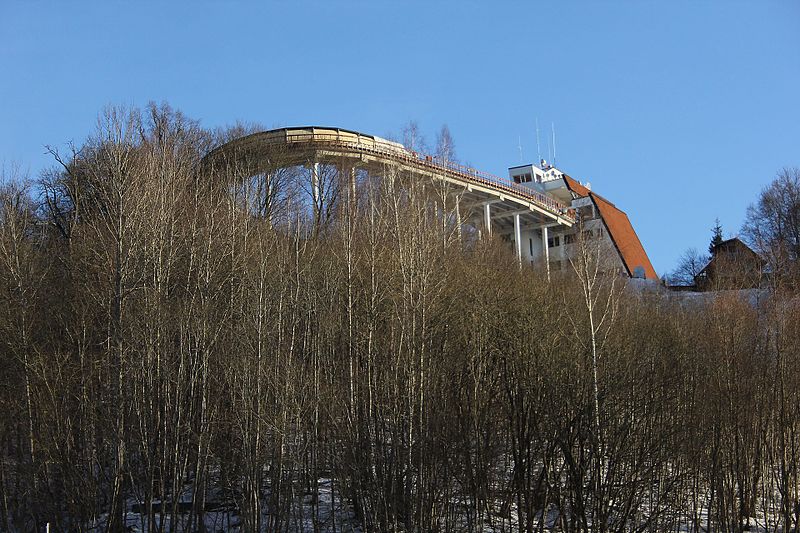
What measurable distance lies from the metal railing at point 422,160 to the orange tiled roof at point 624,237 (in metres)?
6.66

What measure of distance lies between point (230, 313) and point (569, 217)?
133ft

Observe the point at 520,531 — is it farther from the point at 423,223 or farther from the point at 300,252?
the point at 300,252

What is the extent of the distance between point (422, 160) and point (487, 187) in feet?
74.0

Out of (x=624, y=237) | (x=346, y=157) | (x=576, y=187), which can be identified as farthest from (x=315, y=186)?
(x=624, y=237)

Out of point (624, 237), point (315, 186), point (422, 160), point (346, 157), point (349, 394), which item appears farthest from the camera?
point (624, 237)

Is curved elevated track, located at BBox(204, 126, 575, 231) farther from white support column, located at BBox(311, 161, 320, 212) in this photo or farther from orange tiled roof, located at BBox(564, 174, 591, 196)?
orange tiled roof, located at BBox(564, 174, 591, 196)

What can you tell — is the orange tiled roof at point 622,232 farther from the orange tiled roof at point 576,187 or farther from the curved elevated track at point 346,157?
the curved elevated track at point 346,157

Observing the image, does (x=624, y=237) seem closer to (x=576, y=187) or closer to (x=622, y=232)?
(x=622, y=232)

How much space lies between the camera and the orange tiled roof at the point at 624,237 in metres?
63.8

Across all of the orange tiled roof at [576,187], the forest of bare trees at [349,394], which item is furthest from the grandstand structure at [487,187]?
the forest of bare trees at [349,394]

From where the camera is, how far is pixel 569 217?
5859cm

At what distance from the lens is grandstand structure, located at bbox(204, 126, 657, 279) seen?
3108 centimetres

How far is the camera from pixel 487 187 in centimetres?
4903

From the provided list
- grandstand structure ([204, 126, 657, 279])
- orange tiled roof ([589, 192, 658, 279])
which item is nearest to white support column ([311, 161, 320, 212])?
grandstand structure ([204, 126, 657, 279])
